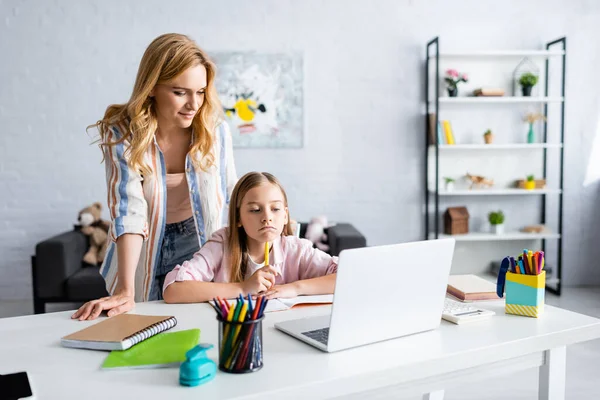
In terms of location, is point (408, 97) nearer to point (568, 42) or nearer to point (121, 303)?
point (568, 42)

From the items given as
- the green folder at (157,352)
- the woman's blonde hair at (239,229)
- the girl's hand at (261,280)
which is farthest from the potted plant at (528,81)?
the green folder at (157,352)

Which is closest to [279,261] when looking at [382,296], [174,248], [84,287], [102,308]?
[174,248]

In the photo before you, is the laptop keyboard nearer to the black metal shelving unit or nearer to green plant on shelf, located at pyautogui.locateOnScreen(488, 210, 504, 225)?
the black metal shelving unit

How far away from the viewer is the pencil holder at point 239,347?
937 millimetres

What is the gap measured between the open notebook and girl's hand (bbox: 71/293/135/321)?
24 cm

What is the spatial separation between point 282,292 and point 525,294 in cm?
54

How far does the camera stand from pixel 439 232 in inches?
167

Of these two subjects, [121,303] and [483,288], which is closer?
[121,303]

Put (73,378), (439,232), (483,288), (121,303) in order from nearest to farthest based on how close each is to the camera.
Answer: (73,378) → (121,303) → (483,288) → (439,232)

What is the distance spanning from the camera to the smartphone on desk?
0.87 metres

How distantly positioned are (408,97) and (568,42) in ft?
3.92

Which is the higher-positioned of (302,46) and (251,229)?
(302,46)

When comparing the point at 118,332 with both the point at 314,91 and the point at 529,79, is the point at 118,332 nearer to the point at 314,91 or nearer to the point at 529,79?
the point at 314,91

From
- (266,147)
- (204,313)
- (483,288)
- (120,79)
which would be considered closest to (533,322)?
(483,288)
